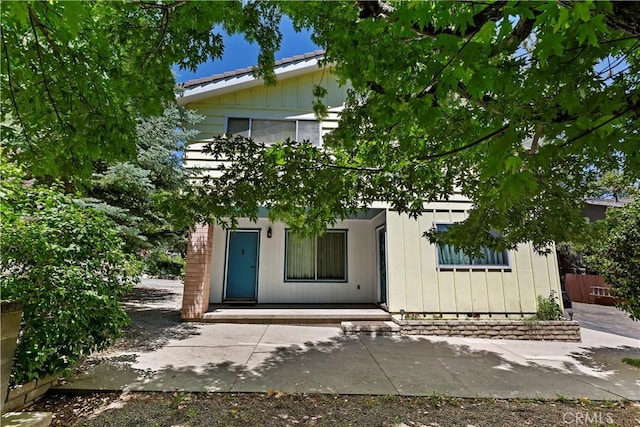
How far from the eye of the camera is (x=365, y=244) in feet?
33.8

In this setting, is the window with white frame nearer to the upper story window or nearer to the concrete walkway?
the concrete walkway

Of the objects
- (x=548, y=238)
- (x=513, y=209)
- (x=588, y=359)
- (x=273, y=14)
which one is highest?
(x=273, y=14)

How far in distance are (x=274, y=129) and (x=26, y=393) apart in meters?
7.43

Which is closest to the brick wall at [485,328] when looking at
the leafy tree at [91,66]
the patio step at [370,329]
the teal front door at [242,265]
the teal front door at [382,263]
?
the patio step at [370,329]

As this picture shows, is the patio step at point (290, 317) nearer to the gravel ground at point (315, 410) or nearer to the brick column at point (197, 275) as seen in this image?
the brick column at point (197, 275)

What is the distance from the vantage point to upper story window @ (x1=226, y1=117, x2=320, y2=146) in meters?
8.91

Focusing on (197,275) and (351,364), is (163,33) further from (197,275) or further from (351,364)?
(197,275)

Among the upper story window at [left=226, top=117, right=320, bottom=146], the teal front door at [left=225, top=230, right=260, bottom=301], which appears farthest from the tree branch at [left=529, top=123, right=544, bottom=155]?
the teal front door at [left=225, top=230, right=260, bottom=301]

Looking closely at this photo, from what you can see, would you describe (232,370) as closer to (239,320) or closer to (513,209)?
(239,320)

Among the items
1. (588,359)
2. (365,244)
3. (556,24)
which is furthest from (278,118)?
(588,359)

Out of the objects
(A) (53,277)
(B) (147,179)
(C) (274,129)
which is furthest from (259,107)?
(A) (53,277)

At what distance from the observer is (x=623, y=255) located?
5.67 metres

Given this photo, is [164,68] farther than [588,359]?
No

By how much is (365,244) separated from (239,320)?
465 cm
